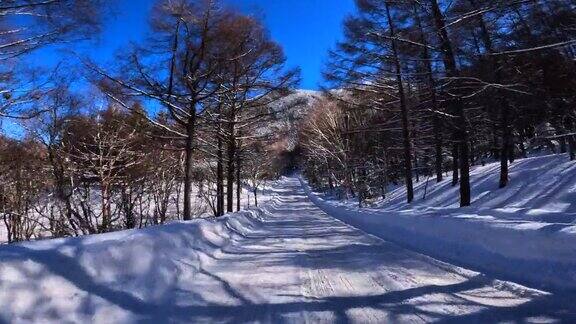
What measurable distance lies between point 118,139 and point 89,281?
16.0 metres

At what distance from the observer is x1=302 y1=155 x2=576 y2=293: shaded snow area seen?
6070 millimetres

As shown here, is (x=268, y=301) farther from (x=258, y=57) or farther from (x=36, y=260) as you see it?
(x=258, y=57)

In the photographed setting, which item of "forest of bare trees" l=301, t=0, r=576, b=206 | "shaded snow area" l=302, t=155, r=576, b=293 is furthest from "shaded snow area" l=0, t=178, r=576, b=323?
"forest of bare trees" l=301, t=0, r=576, b=206

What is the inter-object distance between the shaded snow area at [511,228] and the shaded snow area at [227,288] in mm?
519

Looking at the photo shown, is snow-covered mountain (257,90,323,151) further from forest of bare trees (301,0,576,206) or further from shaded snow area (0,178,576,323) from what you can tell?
shaded snow area (0,178,576,323)

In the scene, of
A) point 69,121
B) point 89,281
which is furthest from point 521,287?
point 69,121

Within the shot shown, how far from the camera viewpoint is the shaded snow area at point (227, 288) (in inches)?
171

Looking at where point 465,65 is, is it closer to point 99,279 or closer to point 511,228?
point 511,228

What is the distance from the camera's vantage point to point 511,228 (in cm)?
723

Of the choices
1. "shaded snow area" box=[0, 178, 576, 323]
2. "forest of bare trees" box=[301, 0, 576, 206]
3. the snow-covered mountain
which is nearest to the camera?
"shaded snow area" box=[0, 178, 576, 323]

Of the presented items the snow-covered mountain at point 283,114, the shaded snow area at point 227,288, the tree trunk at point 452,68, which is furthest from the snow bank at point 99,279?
the snow-covered mountain at point 283,114

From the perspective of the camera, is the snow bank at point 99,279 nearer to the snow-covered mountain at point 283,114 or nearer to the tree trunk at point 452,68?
the tree trunk at point 452,68

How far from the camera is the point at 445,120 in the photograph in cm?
1772

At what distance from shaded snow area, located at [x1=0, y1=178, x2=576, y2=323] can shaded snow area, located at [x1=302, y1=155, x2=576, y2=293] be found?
52 cm
